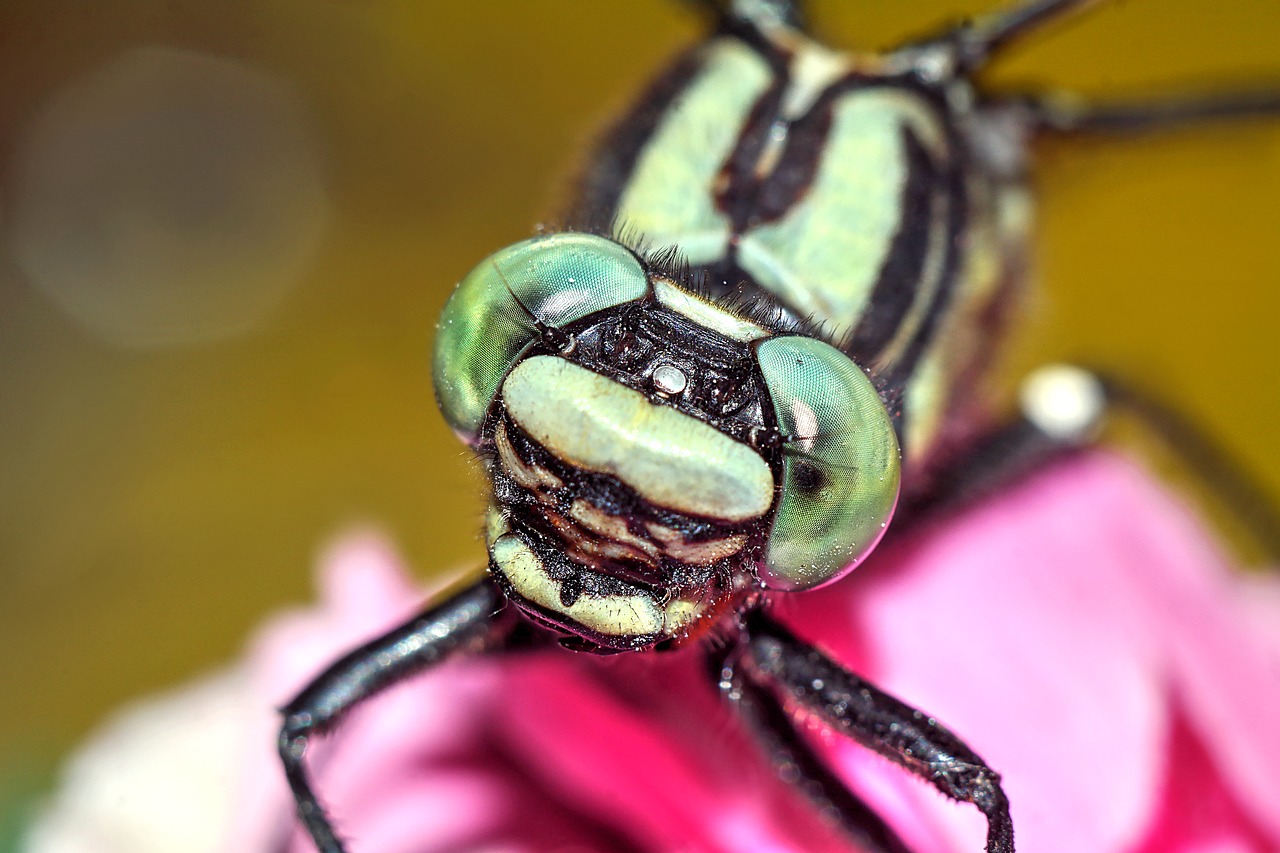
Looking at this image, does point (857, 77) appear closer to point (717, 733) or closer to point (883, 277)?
point (883, 277)

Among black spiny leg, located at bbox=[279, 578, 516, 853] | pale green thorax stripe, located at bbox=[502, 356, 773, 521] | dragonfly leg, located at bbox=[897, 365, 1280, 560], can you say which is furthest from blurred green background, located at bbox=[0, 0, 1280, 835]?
pale green thorax stripe, located at bbox=[502, 356, 773, 521]

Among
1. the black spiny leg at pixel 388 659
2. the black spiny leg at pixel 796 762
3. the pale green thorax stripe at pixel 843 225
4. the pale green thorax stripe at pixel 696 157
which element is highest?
the pale green thorax stripe at pixel 696 157

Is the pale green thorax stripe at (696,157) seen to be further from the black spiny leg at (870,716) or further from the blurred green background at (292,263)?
the blurred green background at (292,263)

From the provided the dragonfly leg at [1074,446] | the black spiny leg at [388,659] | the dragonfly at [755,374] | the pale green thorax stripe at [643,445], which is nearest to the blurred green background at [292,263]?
the dragonfly leg at [1074,446]

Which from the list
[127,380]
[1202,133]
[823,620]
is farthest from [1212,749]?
[127,380]

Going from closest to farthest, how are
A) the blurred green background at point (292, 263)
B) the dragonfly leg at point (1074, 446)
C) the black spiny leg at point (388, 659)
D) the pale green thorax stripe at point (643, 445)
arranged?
1. the pale green thorax stripe at point (643, 445)
2. the black spiny leg at point (388, 659)
3. the dragonfly leg at point (1074, 446)
4. the blurred green background at point (292, 263)

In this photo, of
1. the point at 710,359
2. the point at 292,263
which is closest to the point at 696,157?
the point at 710,359

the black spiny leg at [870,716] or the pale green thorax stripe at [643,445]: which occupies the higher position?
the pale green thorax stripe at [643,445]
